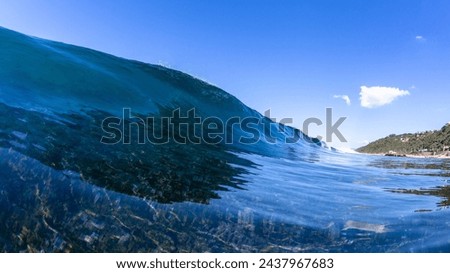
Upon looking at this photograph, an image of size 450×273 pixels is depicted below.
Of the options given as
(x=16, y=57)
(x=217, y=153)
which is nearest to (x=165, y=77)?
(x=16, y=57)

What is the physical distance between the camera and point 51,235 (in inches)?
122

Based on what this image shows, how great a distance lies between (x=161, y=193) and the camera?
4.34m

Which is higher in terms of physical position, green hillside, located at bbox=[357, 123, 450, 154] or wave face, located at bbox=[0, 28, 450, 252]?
green hillside, located at bbox=[357, 123, 450, 154]

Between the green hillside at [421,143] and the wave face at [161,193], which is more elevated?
the green hillside at [421,143]

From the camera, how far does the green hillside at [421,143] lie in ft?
85.7

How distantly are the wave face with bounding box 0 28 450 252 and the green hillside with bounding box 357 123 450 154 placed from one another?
68.8ft

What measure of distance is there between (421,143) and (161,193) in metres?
33.9

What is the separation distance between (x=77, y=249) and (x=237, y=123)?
12.4m

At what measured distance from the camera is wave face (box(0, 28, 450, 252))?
3.32 m

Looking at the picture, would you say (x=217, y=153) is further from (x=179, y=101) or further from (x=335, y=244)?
(x=179, y=101)

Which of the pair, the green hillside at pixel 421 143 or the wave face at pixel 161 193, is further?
the green hillside at pixel 421 143

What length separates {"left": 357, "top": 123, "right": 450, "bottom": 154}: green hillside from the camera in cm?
2613

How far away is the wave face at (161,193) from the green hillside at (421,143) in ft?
68.8

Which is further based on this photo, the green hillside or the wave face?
the green hillside
